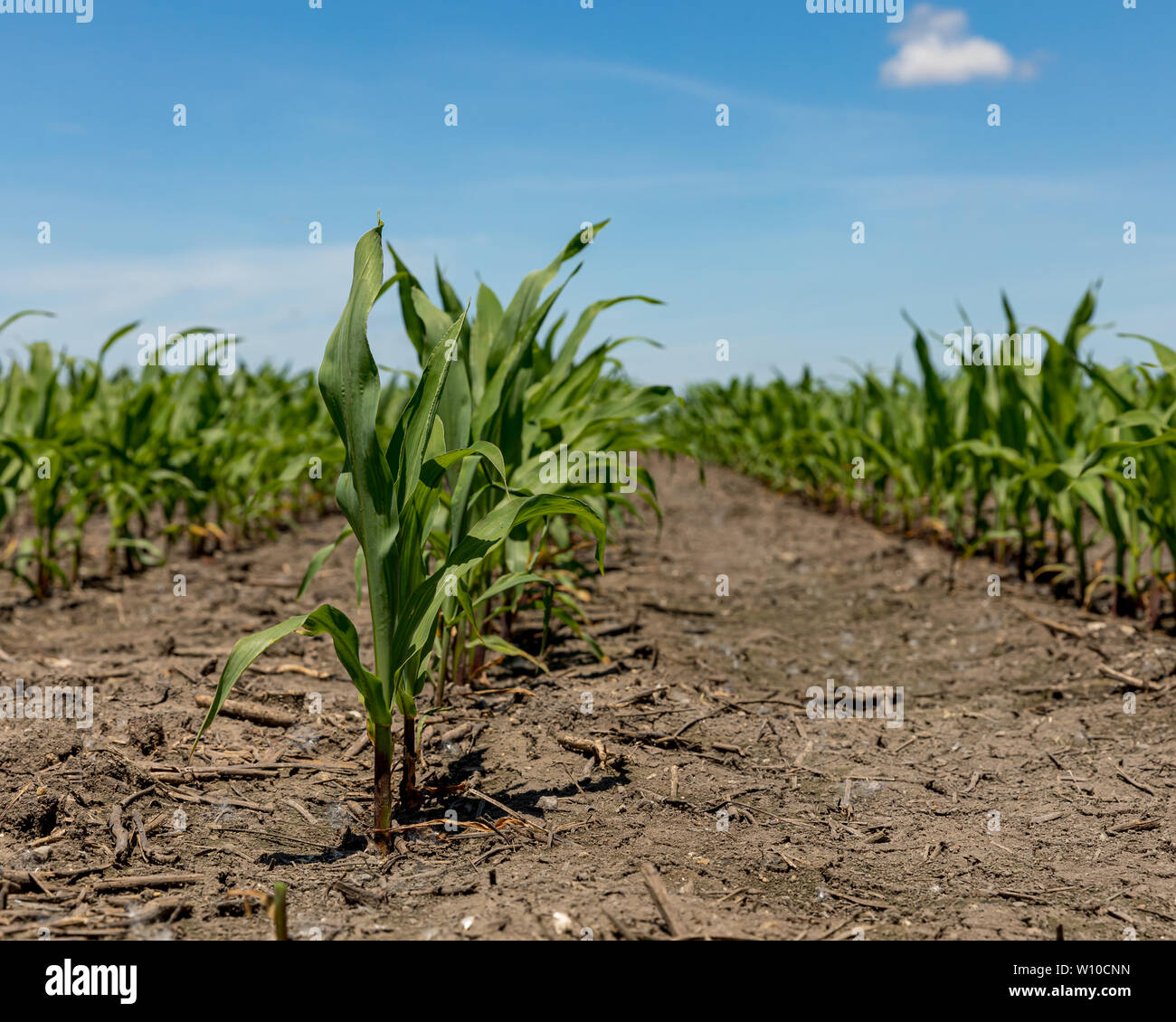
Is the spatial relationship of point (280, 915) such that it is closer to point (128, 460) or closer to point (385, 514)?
point (385, 514)

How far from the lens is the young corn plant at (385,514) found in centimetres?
137

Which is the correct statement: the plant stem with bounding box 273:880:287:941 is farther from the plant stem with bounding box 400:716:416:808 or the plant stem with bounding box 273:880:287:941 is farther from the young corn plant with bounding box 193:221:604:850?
the plant stem with bounding box 400:716:416:808

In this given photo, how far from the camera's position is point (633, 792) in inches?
71.6

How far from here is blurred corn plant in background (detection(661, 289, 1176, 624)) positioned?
289 cm

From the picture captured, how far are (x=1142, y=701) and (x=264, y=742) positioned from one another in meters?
2.20

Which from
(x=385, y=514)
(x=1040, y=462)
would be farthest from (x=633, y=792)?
(x=1040, y=462)

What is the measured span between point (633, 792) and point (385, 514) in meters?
0.78

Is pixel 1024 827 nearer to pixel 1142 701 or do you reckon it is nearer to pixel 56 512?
pixel 1142 701

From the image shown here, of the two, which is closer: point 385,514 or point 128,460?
point 385,514

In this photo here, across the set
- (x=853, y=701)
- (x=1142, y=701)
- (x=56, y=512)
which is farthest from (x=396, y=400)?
(x=1142, y=701)

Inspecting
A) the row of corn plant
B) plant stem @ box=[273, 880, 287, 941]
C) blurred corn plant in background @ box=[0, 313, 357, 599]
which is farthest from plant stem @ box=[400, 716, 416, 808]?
blurred corn plant in background @ box=[0, 313, 357, 599]

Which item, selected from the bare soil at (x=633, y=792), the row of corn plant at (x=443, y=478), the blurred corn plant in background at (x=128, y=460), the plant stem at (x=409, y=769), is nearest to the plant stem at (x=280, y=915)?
the bare soil at (x=633, y=792)

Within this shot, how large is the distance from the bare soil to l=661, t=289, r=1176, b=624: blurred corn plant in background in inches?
14.3
